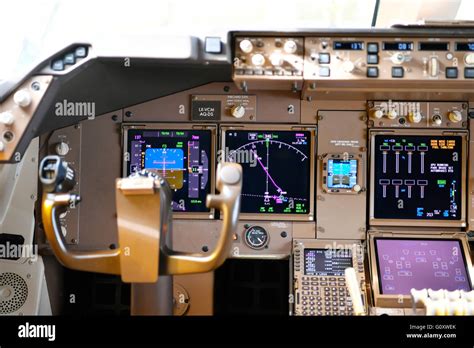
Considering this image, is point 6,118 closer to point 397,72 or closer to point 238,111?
point 238,111

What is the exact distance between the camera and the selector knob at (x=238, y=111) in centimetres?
379

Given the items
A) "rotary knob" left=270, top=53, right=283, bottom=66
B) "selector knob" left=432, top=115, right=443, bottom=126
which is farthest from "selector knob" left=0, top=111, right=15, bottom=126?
"selector knob" left=432, top=115, right=443, bottom=126

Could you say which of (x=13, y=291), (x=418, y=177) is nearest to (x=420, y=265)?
(x=418, y=177)

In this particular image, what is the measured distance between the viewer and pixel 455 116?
3719 millimetres

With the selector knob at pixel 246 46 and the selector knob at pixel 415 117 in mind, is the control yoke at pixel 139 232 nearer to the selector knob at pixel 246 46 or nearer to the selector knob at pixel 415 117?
the selector knob at pixel 246 46

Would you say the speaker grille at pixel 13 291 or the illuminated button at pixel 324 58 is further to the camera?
the speaker grille at pixel 13 291

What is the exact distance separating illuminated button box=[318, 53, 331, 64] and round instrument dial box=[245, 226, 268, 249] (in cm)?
116

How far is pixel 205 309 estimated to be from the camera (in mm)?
3762

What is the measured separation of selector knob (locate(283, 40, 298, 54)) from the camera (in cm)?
321

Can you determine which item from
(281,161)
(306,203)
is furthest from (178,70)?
(306,203)

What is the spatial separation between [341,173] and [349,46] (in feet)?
2.92

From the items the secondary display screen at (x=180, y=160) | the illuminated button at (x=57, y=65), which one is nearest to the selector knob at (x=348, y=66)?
the secondary display screen at (x=180, y=160)

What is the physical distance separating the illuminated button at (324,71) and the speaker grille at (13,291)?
218 cm

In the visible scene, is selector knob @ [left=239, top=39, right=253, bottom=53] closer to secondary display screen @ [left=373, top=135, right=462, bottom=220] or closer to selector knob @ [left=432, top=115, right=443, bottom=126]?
secondary display screen @ [left=373, top=135, right=462, bottom=220]
